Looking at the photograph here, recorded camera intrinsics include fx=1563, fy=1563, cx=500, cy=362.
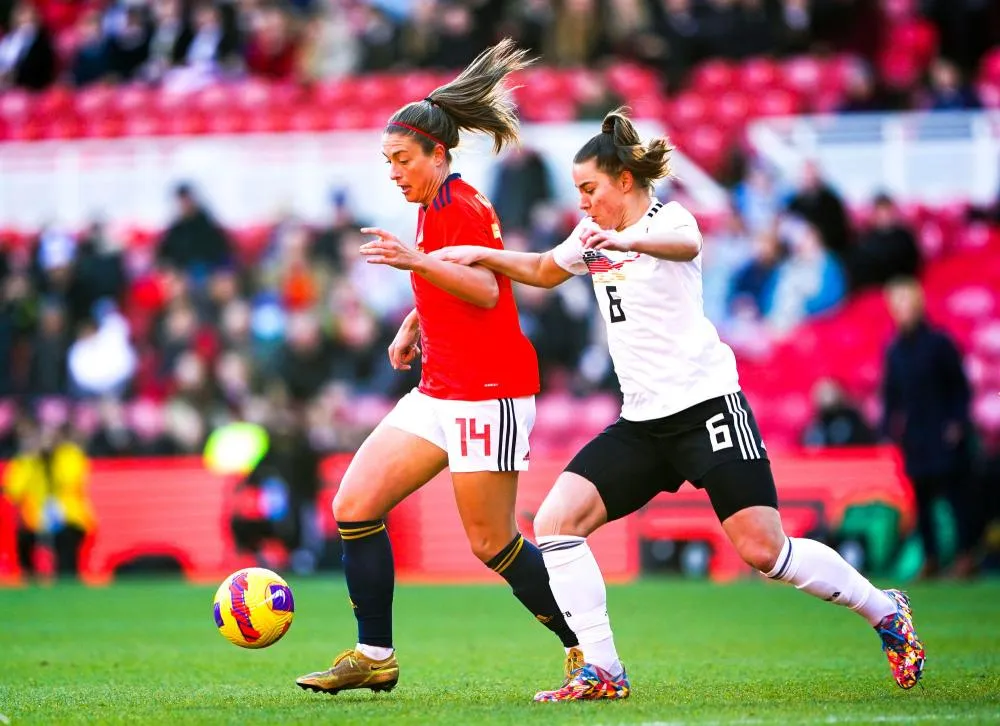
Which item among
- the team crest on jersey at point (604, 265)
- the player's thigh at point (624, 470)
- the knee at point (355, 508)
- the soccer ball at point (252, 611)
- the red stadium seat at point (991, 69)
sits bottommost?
the soccer ball at point (252, 611)

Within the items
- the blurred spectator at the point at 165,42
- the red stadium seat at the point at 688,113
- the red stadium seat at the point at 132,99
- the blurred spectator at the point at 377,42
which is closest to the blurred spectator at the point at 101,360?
the red stadium seat at the point at 132,99

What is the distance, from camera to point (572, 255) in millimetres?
6289

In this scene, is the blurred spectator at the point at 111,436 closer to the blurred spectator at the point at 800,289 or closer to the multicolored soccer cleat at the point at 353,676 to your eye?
the blurred spectator at the point at 800,289

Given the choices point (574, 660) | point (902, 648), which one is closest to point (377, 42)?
point (574, 660)

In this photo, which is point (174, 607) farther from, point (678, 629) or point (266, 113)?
point (266, 113)

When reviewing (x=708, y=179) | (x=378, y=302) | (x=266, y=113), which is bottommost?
(x=378, y=302)

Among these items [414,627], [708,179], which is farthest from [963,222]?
[414,627]

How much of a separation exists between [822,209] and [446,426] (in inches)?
441

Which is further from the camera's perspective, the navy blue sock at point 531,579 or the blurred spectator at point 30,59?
the blurred spectator at point 30,59

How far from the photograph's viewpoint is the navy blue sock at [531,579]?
6.58m

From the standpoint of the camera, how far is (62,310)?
18734 millimetres

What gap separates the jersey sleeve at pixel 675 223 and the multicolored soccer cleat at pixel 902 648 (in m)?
1.70

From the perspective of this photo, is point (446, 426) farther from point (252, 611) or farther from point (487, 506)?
point (252, 611)

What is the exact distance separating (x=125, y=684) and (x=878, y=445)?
895 cm
